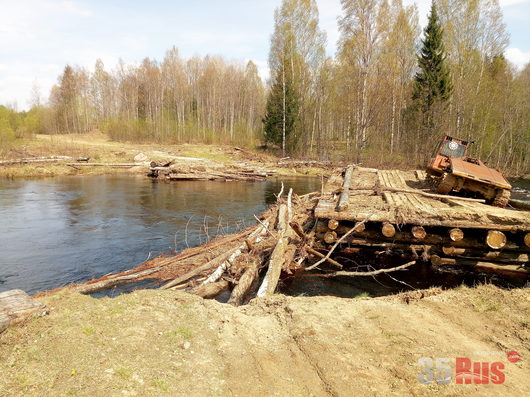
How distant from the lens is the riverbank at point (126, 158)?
2727cm

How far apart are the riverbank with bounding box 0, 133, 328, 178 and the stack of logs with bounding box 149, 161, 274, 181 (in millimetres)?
1434

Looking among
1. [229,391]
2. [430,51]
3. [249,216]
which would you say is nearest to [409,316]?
[229,391]

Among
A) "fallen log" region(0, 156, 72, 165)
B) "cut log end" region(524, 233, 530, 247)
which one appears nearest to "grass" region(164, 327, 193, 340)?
"cut log end" region(524, 233, 530, 247)

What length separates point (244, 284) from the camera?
6.78 meters

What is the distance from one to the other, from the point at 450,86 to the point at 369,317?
105 ft

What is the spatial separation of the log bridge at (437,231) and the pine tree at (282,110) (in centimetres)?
2885

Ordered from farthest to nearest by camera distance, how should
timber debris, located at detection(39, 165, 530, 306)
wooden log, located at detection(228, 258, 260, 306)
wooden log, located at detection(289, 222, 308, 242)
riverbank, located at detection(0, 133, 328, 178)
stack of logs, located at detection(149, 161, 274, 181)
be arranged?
riverbank, located at detection(0, 133, 328, 178)
stack of logs, located at detection(149, 161, 274, 181)
wooden log, located at detection(289, 222, 308, 242)
timber debris, located at detection(39, 165, 530, 306)
wooden log, located at detection(228, 258, 260, 306)

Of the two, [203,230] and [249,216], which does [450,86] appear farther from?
[203,230]

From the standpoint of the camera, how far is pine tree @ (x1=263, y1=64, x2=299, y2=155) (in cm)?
3681

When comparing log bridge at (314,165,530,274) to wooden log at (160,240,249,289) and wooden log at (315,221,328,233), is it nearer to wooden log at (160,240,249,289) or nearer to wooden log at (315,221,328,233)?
wooden log at (315,221,328,233)

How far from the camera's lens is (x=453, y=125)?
30703 mm

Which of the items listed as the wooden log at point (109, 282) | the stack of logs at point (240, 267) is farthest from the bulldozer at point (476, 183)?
the wooden log at point (109, 282)

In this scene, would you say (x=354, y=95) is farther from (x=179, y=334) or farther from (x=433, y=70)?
(x=179, y=334)

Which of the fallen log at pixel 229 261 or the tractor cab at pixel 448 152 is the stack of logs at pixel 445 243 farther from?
the tractor cab at pixel 448 152
